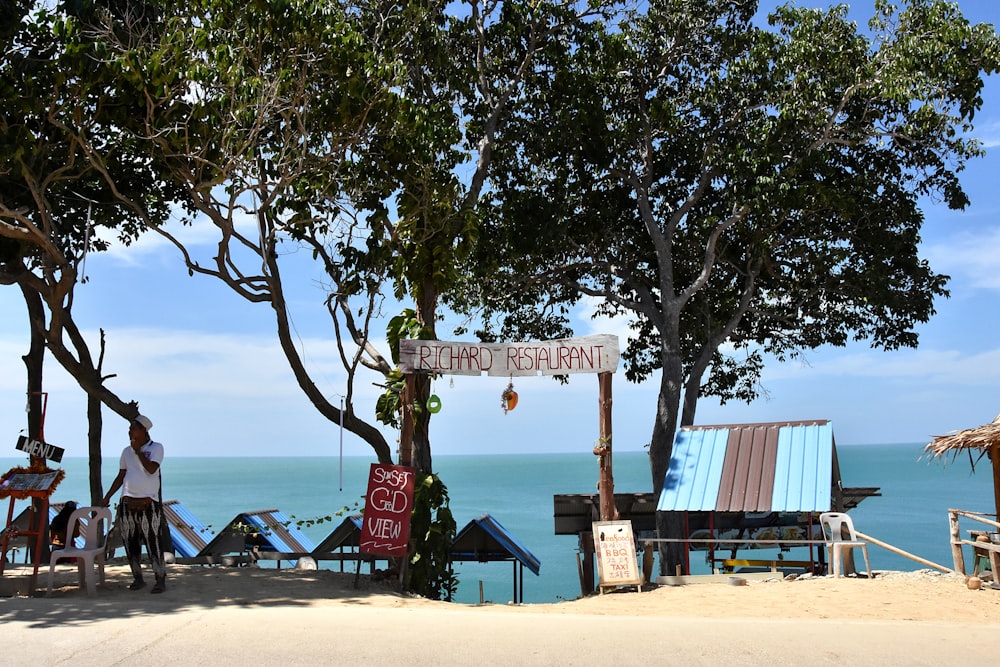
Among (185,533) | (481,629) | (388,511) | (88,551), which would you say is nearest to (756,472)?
(388,511)

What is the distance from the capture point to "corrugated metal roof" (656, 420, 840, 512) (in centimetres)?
1184

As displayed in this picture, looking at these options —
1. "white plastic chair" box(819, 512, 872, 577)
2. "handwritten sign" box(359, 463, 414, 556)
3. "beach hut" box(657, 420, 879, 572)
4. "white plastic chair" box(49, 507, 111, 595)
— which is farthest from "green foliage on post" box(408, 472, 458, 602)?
"white plastic chair" box(819, 512, 872, 577)

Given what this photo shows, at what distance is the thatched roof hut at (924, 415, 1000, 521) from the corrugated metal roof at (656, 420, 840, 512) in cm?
140

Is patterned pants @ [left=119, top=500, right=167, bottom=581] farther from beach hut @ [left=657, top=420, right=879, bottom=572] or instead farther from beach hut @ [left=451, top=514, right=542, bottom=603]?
beach hut @ [left=451, top=514, right=542, bottom=603]

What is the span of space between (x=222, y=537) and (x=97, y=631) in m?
8.96

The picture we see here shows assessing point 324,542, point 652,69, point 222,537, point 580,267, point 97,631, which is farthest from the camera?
point 580,267

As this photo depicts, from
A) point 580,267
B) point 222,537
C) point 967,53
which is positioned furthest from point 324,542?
point 967,53

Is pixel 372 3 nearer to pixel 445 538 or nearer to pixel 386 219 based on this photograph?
pixel 386 219

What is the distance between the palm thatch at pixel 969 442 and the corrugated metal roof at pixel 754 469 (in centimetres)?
138

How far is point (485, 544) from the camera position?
55.3 feet

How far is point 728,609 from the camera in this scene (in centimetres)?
895

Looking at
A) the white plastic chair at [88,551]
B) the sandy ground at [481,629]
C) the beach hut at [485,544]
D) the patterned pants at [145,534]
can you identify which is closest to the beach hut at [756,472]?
the sandy ground at [481,629]

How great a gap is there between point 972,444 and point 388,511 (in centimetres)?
775

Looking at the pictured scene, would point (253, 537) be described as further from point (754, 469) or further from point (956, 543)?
point (956, 543)
